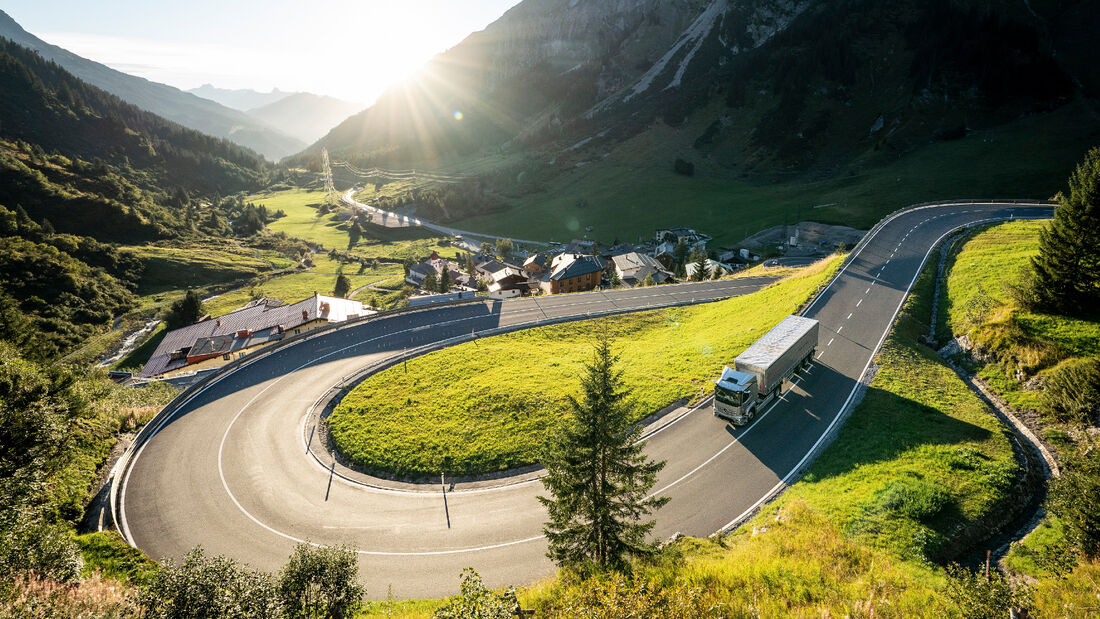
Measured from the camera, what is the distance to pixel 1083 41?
12475cm

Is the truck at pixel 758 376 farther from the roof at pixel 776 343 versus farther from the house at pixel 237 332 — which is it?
the house at pixel 237 332

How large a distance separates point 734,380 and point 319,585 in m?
22.1

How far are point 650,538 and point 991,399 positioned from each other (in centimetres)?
2172

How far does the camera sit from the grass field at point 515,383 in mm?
25438

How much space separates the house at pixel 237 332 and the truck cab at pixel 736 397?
47307 mm

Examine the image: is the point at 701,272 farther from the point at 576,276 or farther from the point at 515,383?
the point at 515,383

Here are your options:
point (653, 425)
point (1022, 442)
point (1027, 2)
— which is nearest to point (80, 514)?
point (653, 425)

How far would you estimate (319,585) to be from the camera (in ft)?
36.7

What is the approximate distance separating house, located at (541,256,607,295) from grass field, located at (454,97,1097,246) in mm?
36541

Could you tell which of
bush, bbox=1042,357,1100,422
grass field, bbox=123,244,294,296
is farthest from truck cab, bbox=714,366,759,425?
grass field, bbox=123,244,294,296

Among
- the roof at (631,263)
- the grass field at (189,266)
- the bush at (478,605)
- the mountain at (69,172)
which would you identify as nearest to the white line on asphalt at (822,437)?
the bush at (478,605)

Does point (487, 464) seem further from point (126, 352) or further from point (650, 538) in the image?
point (126, 352)

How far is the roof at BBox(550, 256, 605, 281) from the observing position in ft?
267

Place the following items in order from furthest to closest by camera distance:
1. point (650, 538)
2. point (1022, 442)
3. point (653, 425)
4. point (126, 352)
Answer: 1. point (126, 352)
2. point (653, 425)
3. point (1022, 442)
4. point (650, 538)
